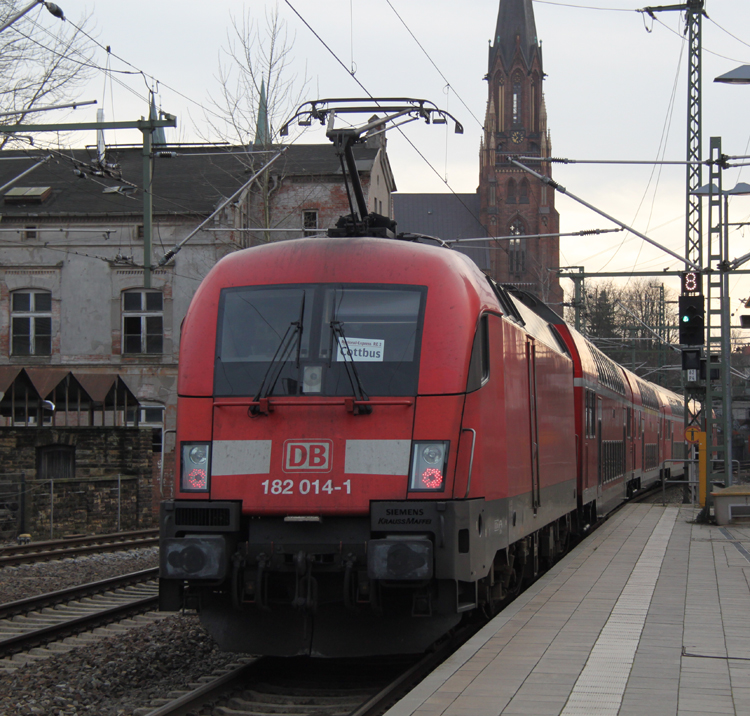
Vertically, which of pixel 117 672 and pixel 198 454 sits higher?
pixel 198 454

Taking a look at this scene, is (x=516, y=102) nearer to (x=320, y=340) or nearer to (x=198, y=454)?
(x=320, y=340)

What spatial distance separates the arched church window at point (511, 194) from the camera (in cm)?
9681

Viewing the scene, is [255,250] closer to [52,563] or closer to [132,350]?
[52,563]

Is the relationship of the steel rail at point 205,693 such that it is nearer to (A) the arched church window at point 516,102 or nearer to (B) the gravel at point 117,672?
(B) the gravel at point 117,672

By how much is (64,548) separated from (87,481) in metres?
5.55

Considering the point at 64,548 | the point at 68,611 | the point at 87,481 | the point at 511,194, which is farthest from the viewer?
the point at 511,194

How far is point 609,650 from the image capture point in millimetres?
7223

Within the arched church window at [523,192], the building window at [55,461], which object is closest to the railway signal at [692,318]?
the building window at [55,461]

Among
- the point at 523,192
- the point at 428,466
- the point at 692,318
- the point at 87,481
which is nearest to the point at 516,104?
the point at 523,192

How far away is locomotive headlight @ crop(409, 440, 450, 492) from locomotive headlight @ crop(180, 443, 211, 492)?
151 centimetres

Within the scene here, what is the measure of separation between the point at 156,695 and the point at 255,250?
346 centimetres

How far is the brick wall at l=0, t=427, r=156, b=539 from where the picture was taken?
22406mm

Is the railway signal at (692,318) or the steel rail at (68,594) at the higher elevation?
the railway signal at (692,318)

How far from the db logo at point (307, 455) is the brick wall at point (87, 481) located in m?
16.0
